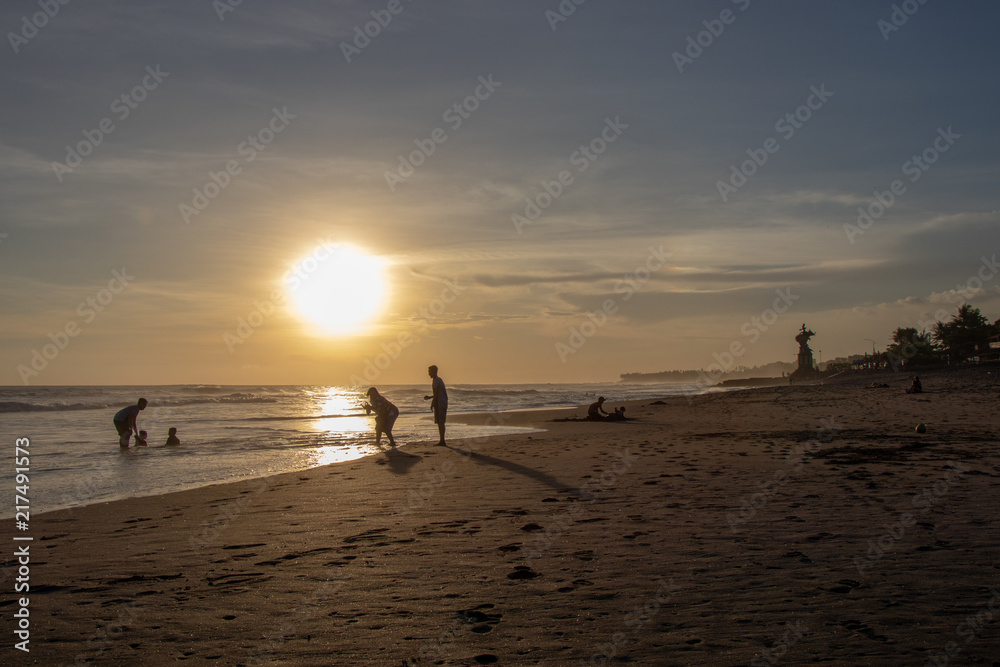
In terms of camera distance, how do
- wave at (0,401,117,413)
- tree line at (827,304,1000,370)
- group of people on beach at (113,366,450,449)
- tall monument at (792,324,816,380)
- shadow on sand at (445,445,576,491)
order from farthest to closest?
tall monument at (792,324,816,380) < tree line at (827,304,1000,370) < wave at (0,401,117,413) < group of people on beach at (113,366,450,449) < shadow on sand at (445,445,576,491)

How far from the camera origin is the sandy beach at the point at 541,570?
13.1 ft

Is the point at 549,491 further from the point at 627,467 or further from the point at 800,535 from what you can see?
the point at 800,535

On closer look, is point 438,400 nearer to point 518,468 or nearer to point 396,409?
point 396,409

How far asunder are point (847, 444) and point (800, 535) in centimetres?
864

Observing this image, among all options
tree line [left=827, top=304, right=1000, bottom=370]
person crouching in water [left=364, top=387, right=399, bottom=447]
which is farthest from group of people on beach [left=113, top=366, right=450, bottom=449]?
tree line [left=827, top=304, right=1000, bottom=370]

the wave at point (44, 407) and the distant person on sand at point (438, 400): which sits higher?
the wave at point (44, 407)

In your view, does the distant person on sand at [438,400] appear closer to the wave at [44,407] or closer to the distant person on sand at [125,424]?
the distant person on sand at [125,424]

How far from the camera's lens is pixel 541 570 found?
548 centimetres

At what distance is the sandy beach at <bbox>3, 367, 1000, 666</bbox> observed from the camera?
13.1 feet

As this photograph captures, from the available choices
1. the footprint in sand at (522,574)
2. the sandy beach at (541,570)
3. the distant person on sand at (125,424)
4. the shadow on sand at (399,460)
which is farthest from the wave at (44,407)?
the footprint in sand at (522,574)

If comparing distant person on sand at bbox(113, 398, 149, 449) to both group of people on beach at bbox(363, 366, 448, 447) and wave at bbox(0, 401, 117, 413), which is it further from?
wave at bbox(0, 401, 117, 413)

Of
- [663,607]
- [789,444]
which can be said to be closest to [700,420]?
[789,444]

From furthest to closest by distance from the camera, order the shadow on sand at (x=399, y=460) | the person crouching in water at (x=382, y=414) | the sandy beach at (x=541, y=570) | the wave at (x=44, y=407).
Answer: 1. the wave at (x=44, y=407)
2. the person crouching in water at (x=382, y=414)
3. the shadow on sand at (x=399, y=460)
4. the sandy beach at (x=541, y=570)

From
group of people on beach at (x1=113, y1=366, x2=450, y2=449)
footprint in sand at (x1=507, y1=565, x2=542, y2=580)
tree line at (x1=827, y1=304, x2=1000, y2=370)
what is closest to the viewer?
footprint in sand at (x1=507, y1=565, x2=542, y2=580)
